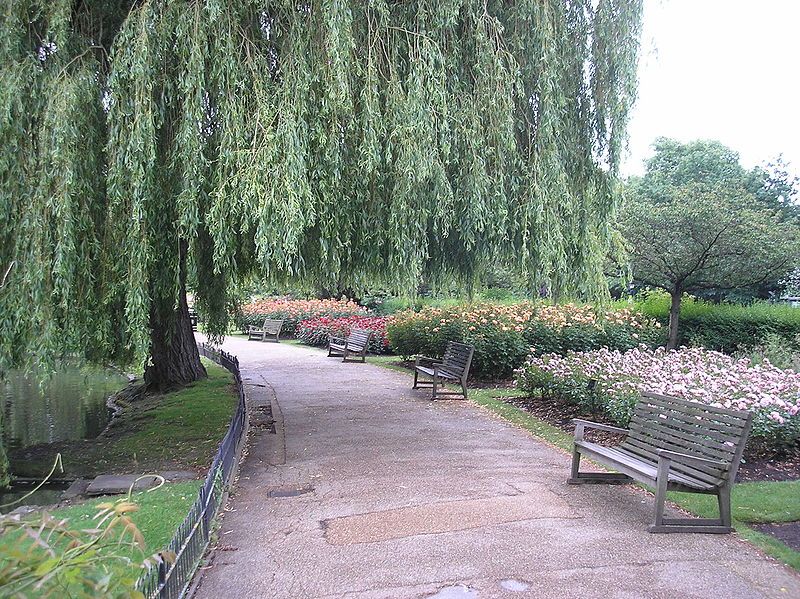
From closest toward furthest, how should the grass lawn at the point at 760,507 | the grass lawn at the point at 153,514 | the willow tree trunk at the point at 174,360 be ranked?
1. the grass lawn at the point at 760,507
2. the grass lawn at the point at 153,514
3. the willow tree trunk at the point at 174,360

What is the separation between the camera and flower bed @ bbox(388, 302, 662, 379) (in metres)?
13.6

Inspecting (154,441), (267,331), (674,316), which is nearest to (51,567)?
(154,441)

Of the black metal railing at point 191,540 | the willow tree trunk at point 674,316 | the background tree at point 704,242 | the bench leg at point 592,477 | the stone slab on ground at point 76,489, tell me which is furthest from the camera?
the willow tree trunk at point 674,316

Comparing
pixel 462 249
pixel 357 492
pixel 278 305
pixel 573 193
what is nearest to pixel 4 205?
pixel 357 492

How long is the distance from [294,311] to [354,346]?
9105mm

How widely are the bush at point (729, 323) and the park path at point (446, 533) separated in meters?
9.75

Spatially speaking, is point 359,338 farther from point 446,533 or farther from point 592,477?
point 446,533

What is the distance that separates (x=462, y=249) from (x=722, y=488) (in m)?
4.03

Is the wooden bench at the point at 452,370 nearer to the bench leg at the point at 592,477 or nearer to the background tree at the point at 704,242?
the bench leg at the point at 592,477

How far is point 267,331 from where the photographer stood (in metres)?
27.1

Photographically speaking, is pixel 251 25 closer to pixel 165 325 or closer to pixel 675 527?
pixel 165 325

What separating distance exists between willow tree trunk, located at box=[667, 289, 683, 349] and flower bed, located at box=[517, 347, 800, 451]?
509cm

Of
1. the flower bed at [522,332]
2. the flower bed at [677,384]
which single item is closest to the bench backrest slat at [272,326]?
the flower bed at [522,332]

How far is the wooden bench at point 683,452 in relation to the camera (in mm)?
5055
